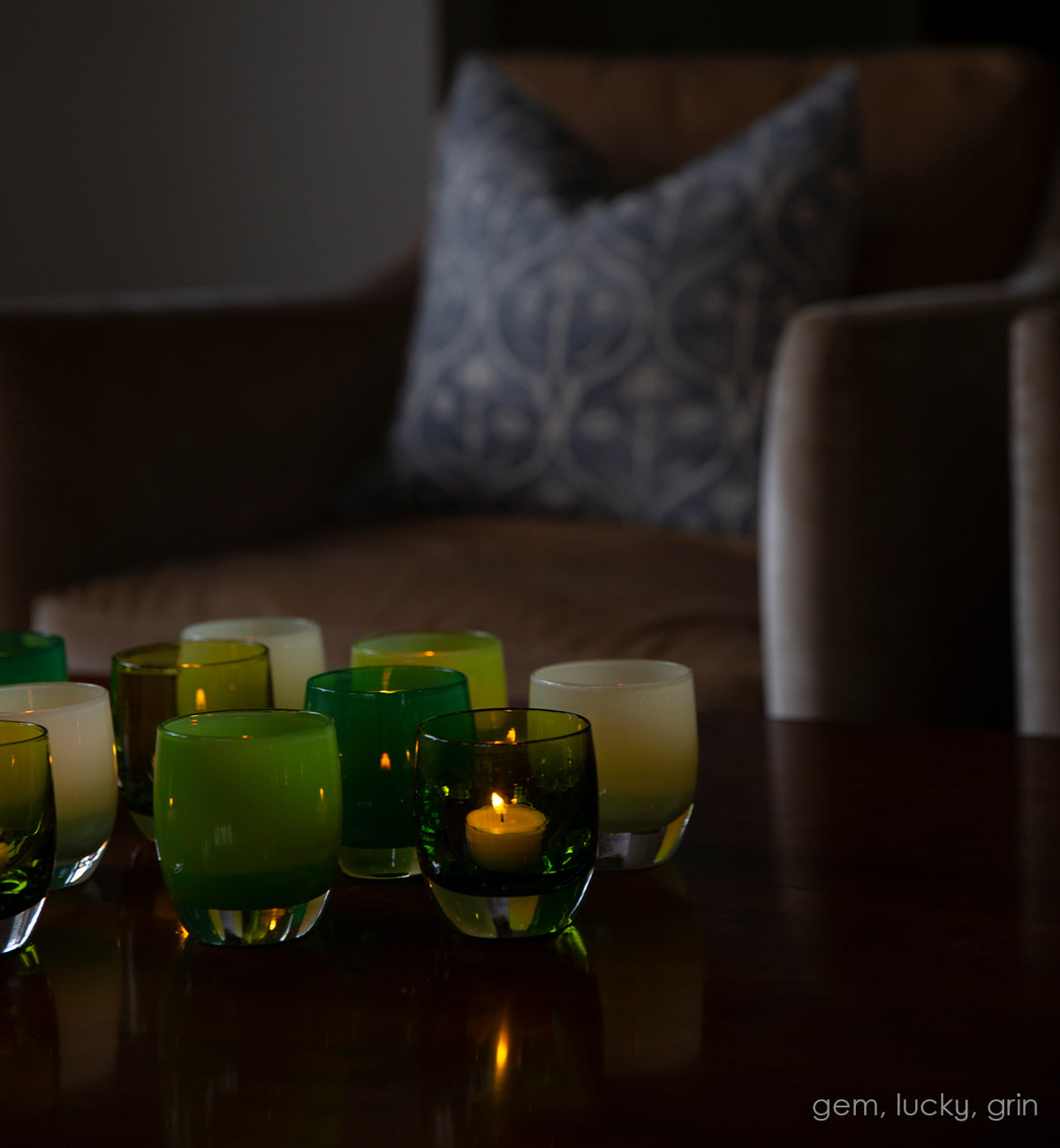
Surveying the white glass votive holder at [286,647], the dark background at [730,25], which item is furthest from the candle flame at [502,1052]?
the dark background at [730,25]

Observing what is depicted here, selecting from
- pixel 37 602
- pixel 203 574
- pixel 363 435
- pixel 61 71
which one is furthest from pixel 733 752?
pixel 61 71

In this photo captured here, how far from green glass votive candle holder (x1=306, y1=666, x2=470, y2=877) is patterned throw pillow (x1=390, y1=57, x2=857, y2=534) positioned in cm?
98

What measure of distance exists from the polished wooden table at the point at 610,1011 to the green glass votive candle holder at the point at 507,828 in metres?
0.02

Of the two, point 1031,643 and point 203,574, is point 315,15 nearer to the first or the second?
point 203,574

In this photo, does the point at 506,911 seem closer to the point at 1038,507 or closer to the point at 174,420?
the point at 1038,507

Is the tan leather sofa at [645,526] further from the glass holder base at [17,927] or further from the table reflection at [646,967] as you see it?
the glass holder base at [17,927]

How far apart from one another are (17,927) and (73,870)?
0.08 metres

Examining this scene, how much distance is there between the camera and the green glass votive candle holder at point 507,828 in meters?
0.55

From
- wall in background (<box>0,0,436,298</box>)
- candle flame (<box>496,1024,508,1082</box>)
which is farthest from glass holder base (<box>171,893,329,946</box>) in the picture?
wall in background (<box>0,0,436,298</box>)

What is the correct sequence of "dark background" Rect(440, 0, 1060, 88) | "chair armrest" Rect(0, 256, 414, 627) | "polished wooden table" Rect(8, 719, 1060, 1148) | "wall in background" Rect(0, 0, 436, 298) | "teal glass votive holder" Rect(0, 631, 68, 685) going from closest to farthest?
"polished wooden table" Rect(8, 719, 1060, 1148) → "teal glass votive holder" Rect(0, 631, 68, 685) → "chair armrest" Rect(0, 256, 414, 627) → "wall in background" Rect(0, 0, 436, 298) → "dark background" Rect(440, 0, 1060, 88)

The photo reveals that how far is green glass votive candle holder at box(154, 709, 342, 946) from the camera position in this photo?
0.55 meters

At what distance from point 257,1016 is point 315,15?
2.67 m

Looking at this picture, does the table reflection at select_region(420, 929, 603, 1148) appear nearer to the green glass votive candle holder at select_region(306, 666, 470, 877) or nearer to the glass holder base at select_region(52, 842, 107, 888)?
the green glass votive candle holder at select_region(306, 666, 470, 877)

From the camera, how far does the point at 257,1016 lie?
1.65ft
